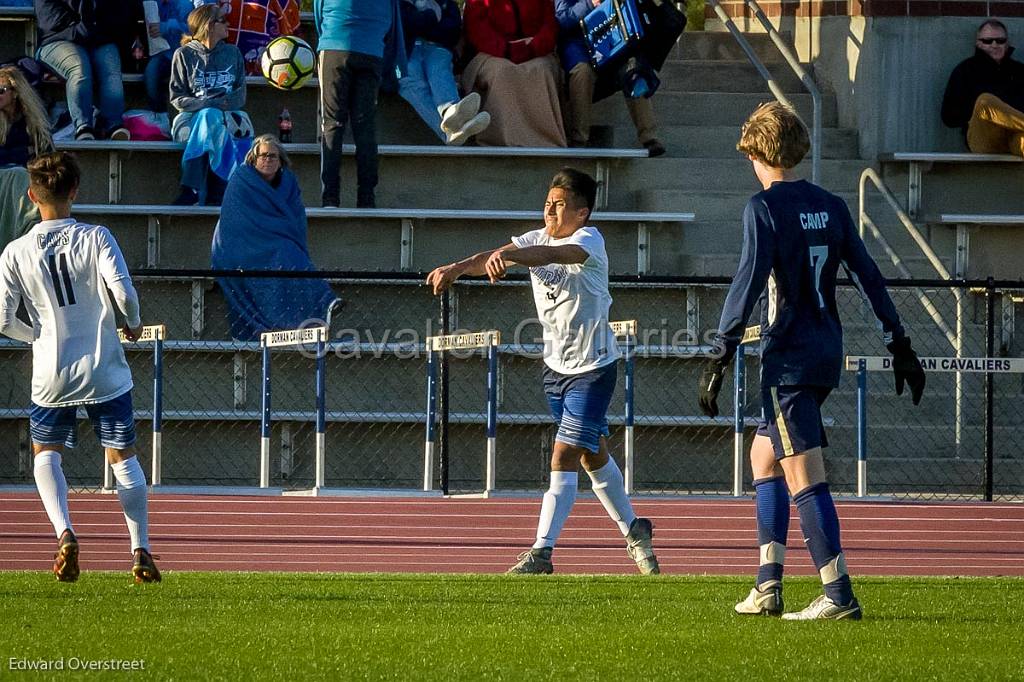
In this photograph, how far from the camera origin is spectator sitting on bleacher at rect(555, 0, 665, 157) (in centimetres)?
1478

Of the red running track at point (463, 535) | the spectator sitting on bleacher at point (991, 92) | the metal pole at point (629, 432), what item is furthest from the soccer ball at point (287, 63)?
the spectator sitting on bleacher at point (991, 92)

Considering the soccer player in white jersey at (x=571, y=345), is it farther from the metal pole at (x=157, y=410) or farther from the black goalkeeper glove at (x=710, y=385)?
the metal pole at (x=157, y=410)

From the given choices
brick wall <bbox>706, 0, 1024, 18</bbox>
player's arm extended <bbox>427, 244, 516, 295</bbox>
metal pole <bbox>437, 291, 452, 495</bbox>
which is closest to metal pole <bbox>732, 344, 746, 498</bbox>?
metal pole <bbox>437, 291, 452, 495</bbox>

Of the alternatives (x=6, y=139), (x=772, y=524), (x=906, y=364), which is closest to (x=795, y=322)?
(x=906, y=364)

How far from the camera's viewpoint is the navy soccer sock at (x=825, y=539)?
6.17 meters

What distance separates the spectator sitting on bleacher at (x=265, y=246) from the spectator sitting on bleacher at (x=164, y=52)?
1.96m

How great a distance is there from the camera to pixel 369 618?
20.7 feet

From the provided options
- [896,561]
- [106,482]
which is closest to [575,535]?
[896,561]

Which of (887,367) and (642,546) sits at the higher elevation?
(887,367)

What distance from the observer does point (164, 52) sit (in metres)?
14.7

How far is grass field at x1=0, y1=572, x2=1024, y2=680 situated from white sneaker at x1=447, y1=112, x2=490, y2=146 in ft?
23.8

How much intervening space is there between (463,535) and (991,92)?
7.37m

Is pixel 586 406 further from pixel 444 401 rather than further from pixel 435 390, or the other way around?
pixel 444 401

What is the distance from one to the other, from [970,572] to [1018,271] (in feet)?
19.7
